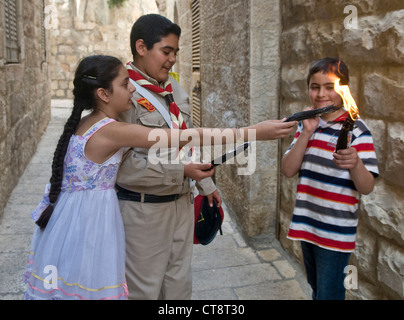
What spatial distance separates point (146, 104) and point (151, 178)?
365mm

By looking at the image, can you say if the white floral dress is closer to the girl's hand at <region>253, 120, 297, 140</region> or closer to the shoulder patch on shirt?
the shoulder patch on shirt

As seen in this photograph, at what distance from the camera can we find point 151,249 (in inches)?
89.0

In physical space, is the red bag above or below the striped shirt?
below

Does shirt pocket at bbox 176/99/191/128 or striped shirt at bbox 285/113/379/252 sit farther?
shirt pocket at bbox 176/99/191/128

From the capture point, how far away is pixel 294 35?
11.0 feet

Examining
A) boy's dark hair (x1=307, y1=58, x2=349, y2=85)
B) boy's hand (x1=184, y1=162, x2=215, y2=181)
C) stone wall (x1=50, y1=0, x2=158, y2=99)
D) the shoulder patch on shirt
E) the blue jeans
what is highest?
stone wall (x1=50, y1=0, x2=158, y2=99)

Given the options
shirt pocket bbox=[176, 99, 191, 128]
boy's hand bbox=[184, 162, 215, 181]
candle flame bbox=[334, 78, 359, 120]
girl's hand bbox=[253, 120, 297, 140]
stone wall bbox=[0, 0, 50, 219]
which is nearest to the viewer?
candle flame bbox=[334, 78, 359, 120]

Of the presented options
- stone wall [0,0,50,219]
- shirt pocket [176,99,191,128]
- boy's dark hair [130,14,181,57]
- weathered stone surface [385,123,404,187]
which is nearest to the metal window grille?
stone wall [0,0,50,219]

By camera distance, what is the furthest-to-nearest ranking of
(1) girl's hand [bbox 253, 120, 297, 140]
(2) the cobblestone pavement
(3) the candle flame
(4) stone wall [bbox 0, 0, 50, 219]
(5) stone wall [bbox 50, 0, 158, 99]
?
(5) stone wall [bbox 50, 0, 158, 99]
(4) stone wall [bbox 0, 0, 50, 219]
(2) the cobblestone pavement
(1) girl's hand [bbox 253, 120, 297, 140]
(3) the candle flame

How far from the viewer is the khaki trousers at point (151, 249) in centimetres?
224

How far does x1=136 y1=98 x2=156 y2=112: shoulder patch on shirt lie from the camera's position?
2182 millimetres

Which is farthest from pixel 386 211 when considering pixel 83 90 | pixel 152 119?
pixel 83 90

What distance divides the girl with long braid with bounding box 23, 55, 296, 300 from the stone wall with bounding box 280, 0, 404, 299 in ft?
2.17
